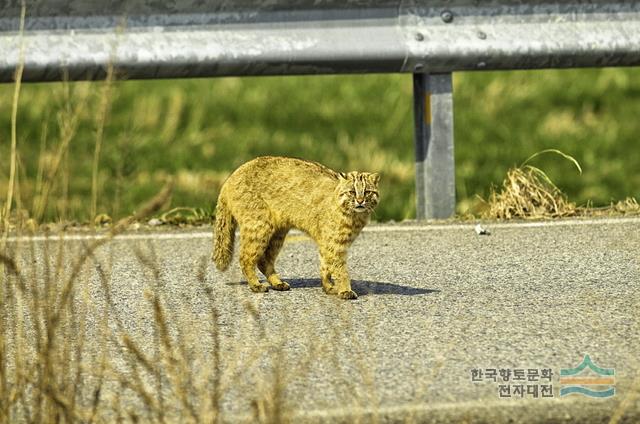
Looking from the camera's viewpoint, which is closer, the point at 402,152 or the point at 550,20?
the point at 550,20

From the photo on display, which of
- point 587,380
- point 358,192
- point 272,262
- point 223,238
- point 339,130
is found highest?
point 339,130

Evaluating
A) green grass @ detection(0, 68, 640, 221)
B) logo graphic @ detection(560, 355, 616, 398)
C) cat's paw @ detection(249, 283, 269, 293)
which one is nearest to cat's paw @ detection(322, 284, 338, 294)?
cat's paw @ detection(249, 283, 269, 293)

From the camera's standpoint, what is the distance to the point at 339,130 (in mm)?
10664

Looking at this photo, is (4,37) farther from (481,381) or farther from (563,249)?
(481,381)

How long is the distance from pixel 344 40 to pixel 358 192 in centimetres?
145

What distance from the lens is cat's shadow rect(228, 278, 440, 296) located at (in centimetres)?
544

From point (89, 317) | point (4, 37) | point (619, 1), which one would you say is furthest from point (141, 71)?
point (619, 1)

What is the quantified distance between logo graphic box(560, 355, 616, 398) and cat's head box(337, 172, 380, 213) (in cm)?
140

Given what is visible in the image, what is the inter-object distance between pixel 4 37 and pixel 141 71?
2.12ft

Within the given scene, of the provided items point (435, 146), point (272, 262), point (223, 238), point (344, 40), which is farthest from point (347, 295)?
point (344, 40)

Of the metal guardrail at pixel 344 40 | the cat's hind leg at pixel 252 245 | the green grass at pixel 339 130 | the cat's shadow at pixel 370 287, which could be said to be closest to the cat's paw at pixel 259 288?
the cat's hind leg at pixel 252 245

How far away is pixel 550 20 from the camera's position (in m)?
6.86

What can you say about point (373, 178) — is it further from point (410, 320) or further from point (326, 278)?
point (410, 320)

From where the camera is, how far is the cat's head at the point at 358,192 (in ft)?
18.0
